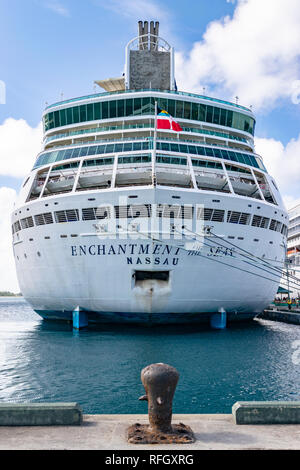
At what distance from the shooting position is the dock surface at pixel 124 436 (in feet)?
17.4

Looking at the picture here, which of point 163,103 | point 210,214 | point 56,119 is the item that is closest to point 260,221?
point 210,214

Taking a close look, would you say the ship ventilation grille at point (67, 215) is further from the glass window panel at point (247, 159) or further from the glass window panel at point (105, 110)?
the glass window panel at point (247, 159)

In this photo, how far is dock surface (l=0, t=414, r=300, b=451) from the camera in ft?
17.4

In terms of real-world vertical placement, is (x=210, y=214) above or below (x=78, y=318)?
above

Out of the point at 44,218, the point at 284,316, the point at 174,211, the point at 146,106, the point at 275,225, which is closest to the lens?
the point at 174,211

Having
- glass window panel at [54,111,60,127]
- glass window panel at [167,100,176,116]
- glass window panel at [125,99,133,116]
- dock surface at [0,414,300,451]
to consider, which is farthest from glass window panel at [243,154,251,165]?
dock surface at [0,414,300,451]

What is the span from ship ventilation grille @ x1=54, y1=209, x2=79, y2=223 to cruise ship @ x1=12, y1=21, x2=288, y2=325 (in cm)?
7

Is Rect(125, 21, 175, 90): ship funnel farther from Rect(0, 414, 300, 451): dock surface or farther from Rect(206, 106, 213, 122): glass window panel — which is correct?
Rect(0, 414, 300, 451): dock surface

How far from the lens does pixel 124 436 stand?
5.73 meters

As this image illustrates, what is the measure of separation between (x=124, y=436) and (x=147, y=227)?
56.4 ft

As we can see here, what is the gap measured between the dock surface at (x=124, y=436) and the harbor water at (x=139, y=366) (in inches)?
165

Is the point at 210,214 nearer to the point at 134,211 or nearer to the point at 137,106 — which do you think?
the point at 134,211
